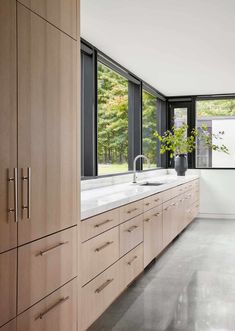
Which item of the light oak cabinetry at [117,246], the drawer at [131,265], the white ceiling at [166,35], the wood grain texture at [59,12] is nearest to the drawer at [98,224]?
the light oak cabinetry at [117,246]

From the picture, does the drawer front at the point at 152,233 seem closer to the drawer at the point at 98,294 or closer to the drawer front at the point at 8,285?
the drawer at the point at 98,294

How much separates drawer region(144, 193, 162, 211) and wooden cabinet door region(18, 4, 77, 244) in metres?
1.77

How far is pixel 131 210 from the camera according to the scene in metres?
3.50

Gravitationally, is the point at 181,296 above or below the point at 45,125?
below

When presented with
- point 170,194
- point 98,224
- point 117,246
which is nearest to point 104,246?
point 98,224

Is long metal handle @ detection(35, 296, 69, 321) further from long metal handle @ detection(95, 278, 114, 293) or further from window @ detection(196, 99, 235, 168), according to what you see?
window @ detection(196, 99, 235, 168)

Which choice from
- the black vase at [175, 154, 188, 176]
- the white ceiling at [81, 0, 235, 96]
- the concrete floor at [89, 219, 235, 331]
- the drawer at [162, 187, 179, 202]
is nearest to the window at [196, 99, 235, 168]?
the black vase at [175, 154, 188, 176]

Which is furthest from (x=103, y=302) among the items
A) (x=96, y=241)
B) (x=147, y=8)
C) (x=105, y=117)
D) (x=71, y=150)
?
(x=105, y=117)

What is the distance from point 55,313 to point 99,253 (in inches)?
27.3

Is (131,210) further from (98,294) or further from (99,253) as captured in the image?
(98,294)

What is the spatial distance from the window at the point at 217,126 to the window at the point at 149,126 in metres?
0.90

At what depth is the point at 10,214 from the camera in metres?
1.71

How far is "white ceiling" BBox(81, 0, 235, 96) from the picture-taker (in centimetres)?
332

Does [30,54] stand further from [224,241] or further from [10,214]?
[224,241]
